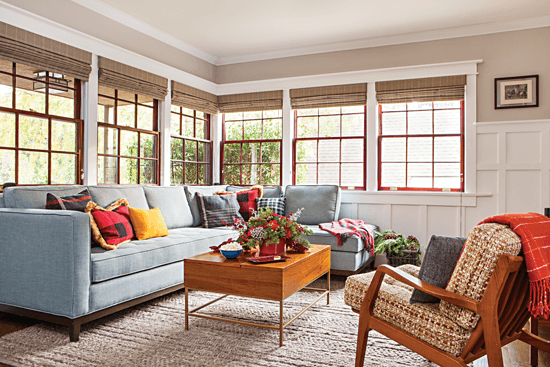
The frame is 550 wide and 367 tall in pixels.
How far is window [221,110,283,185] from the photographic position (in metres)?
5.84

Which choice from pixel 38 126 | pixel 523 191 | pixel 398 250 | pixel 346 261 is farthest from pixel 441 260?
pixel 38 126

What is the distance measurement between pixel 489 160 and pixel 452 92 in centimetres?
89

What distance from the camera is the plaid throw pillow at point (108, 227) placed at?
303cm

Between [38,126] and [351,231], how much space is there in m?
3.13

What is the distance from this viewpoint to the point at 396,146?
515 centimetres

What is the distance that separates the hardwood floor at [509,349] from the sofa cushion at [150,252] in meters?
0.66

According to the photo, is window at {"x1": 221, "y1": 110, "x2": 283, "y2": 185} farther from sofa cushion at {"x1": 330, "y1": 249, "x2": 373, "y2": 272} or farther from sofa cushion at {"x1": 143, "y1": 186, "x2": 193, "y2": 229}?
sofa cushion at {"x1": 330, "y1": 249, "x2": 373, "y2": 272}

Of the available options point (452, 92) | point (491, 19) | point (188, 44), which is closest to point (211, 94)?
point (188, 44)

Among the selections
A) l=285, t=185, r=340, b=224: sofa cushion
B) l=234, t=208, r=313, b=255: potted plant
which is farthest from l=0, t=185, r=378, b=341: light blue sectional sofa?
l=285, t=185, r=340, b=224: sofa cushion

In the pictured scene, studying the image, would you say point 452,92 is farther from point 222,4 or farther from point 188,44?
point 188,44

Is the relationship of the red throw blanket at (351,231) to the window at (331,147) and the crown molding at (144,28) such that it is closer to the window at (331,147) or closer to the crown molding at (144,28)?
the window at (331,147)

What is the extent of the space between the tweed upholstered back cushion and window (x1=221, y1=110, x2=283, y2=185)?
4141 mm

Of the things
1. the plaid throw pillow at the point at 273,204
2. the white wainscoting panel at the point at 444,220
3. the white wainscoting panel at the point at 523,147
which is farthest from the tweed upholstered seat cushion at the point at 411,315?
the white wainscoting panel at the point at 523,147

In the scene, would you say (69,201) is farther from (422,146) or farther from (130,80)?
(422,146)
